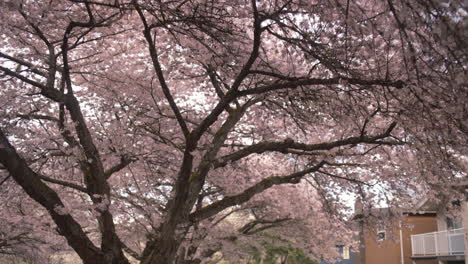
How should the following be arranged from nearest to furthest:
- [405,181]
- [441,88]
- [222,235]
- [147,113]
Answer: [441,88] → [147,113] → [405,181] → [222,235]

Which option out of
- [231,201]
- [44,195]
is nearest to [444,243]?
[231,201]

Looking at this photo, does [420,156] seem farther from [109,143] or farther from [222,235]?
[222,235]

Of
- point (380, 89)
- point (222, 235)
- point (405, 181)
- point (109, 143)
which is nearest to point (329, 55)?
point (380, 89)

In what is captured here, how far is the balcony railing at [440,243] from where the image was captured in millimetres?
19728

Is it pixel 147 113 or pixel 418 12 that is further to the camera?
pixel 147 113

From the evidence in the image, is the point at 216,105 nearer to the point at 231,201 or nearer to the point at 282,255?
the point at 231,201

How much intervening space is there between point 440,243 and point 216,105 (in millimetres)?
16247

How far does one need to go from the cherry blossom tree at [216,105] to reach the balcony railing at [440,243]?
273 inches

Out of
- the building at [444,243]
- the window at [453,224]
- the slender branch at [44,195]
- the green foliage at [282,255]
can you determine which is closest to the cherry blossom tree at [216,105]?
the slender branch at [44,195]

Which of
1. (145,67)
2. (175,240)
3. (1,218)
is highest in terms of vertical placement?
(145,67)

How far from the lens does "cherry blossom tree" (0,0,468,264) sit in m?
5.34

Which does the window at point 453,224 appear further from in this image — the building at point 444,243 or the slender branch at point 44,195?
the slender branch at point 44,195

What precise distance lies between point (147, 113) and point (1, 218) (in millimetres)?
4415

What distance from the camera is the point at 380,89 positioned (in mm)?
6172
